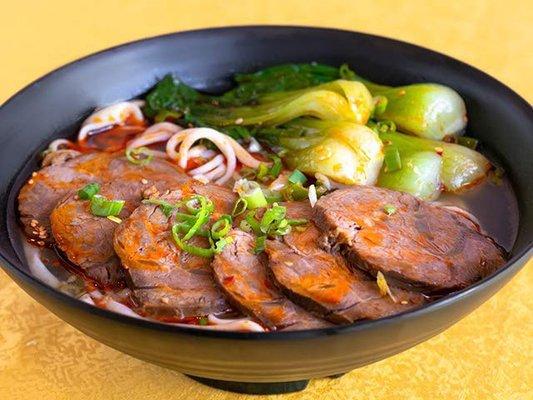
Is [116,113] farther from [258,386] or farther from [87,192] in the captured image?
[258,386]

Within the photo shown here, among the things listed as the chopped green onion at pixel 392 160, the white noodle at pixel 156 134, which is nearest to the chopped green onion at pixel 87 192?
the white noodle at pixel 156 134

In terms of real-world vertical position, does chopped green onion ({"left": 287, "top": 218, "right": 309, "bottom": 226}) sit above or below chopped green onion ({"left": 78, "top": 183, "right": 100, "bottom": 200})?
above

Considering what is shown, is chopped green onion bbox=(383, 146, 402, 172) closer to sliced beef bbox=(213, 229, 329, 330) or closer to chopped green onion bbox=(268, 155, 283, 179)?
chopped green onion bbox=(268, 155, 283, 179)

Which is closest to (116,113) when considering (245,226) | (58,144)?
(58,144)

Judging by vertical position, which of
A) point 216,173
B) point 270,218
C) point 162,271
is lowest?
point 216,173

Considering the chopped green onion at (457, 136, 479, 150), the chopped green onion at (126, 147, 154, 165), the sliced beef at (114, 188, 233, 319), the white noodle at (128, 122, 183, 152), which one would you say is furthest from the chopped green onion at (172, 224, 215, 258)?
the chopped green onion at (457, 136, 479, 150)

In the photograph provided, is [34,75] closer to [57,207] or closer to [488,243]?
[57,207]

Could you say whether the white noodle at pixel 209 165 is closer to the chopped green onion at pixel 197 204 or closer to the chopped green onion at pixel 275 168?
the chopped green onion at pixel 275 168
